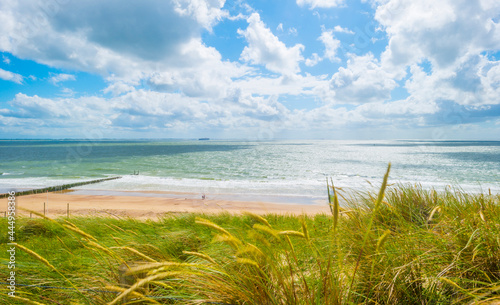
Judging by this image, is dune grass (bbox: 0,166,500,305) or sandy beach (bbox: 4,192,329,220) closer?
dune grass (bbox: 0,166,500,305)

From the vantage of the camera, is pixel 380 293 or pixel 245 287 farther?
pixel 380 293

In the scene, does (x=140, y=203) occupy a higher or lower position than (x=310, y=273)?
lower

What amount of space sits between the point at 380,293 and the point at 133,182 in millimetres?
29364

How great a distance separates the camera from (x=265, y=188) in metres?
25.3

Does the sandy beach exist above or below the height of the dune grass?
below

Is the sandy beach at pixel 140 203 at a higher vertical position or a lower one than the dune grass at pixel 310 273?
lower

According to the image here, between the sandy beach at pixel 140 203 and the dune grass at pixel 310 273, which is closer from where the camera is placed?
the dune grass at pixel 310 273

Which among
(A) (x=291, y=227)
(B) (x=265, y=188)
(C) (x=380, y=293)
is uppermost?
(C) (x=380, y=293)

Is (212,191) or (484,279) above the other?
(484,279)

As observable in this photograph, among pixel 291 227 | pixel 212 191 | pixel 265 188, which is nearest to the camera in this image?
pixel 291 227

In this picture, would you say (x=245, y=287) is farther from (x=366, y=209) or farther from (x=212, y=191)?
(x=212, y=191)

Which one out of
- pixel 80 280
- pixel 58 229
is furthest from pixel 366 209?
pixel 58 229

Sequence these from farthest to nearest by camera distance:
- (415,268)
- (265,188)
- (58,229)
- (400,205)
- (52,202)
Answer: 1. (265,188)
2. (52,202)
3. (58,229)
4. (400,205)
5. (415,268)

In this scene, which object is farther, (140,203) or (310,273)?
(140,203)
